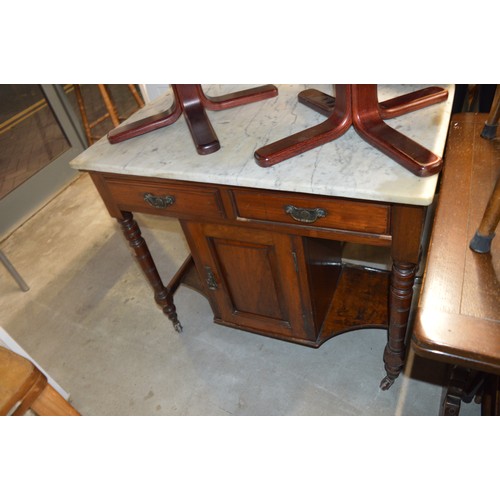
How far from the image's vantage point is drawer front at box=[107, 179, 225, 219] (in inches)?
42.3

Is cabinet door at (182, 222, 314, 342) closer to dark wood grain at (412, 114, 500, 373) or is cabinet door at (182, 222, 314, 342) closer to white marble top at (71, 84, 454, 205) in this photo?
white marble top at (71, 84, 454, 205)

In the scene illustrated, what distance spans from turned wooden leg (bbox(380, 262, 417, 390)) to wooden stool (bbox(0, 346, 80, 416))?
836 millimetres

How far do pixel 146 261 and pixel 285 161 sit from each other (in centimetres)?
72

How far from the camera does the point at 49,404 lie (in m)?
0.79

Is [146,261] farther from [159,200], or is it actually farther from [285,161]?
[285,161]

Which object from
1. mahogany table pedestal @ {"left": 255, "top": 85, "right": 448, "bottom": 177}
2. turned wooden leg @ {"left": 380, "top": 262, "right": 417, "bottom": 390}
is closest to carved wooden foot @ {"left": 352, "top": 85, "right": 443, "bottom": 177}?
mahogany table pedestal @ {"left": 255, "top": 85, "right": 448, "bottom": 177}

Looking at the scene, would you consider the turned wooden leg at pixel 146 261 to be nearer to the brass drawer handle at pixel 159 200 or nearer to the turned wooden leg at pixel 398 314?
the brass drawer handle at pixel 159 200

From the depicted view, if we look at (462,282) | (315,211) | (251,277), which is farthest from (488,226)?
(251,277)

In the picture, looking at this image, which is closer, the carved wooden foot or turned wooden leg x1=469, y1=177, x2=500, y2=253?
turned wooden leg x1=469, y1=177, x2=500, y2=253

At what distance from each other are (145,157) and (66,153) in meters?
2.18

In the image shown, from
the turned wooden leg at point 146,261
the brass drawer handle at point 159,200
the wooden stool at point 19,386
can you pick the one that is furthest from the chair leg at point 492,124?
the wooden stool at point 19,386

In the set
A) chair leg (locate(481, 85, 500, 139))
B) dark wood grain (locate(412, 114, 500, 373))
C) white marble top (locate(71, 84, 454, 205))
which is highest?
white marble top (locate(71, 84, 454, 205))

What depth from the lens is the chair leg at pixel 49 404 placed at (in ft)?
2.56
